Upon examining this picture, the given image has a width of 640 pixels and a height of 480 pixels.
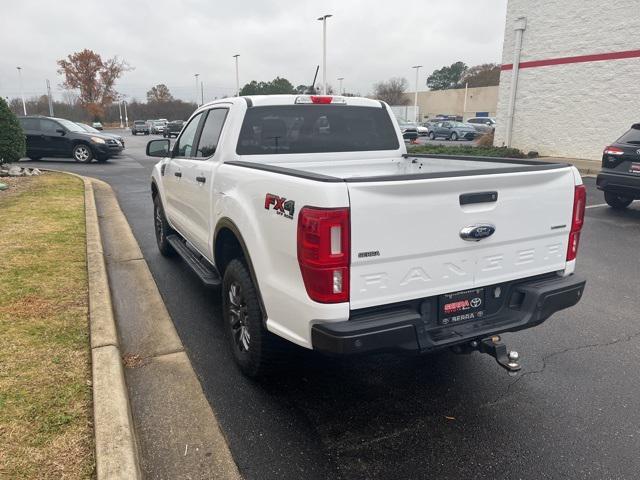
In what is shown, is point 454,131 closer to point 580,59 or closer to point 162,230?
point 580,59

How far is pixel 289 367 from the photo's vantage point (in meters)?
3.48

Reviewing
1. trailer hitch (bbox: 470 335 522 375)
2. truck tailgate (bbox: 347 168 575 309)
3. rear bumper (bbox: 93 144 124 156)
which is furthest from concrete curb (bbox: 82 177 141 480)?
rear bumper (bbox: 93 144 124 156)

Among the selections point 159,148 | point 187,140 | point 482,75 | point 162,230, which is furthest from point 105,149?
point 482,75

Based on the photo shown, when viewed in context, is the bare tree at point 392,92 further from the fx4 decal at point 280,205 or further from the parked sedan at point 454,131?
the fx4 decal at point 280,205

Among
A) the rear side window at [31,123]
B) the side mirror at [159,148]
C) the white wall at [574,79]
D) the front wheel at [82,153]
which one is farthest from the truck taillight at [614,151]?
the rear side window at [31,123]

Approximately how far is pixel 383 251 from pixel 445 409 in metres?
1.24

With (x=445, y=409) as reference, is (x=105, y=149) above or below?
above

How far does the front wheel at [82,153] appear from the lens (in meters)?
18.6

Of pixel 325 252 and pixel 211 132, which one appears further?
pixel 211 132

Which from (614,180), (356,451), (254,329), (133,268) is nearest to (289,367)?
(254,329)

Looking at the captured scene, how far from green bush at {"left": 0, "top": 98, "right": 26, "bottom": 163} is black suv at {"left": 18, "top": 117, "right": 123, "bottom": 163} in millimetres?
5926

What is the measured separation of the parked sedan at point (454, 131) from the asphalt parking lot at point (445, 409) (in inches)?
1410

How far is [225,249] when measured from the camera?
12.8ft

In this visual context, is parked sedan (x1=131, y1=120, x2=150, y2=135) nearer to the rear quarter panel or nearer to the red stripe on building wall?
the red stripe on building wall
